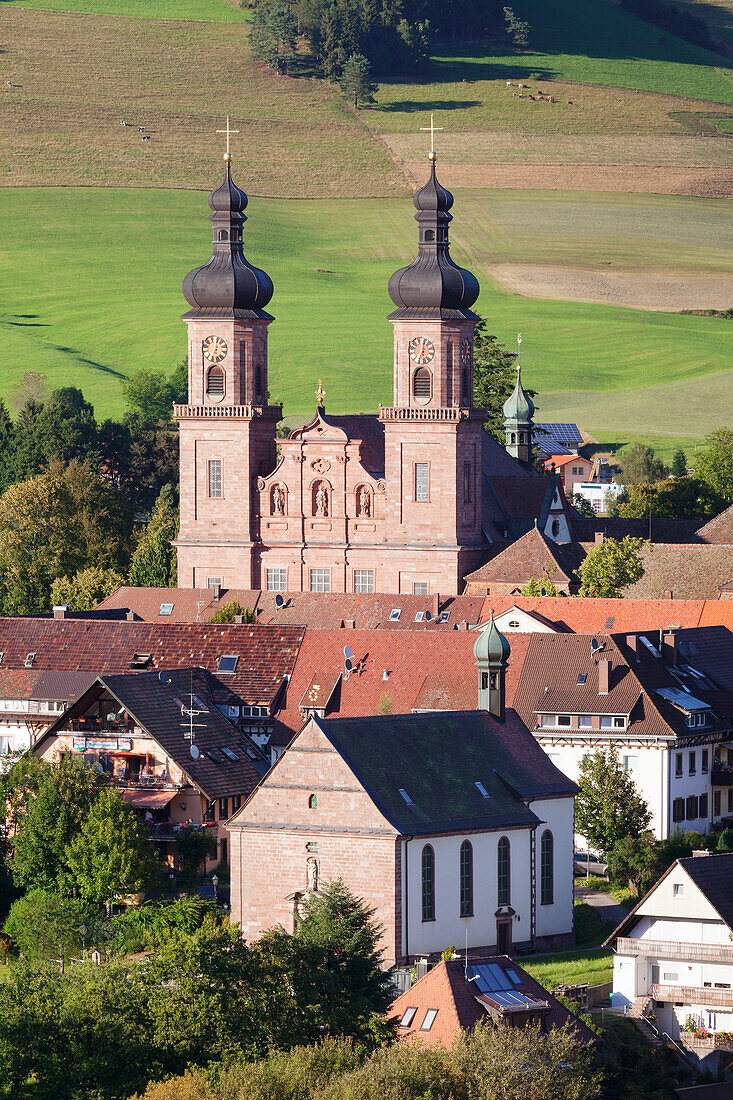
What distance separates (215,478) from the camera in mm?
117438

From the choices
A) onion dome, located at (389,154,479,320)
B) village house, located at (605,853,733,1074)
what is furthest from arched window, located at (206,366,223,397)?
village house, located at (605,853,733,1074)

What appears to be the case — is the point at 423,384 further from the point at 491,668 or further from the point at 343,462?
the point at 491,668

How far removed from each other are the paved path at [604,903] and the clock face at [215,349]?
137 feet

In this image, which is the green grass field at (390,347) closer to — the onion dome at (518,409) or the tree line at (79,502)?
the tree line at (79,502)

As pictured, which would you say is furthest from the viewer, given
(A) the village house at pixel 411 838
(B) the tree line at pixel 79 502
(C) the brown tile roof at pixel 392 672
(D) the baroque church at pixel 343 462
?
(B) the tree line at pixel 79 502

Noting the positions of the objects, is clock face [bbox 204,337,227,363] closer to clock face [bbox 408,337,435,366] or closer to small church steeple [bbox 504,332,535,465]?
clock face [bbox 408,337,435,366]

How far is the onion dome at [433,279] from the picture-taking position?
373 ft

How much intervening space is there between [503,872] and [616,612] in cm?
2713

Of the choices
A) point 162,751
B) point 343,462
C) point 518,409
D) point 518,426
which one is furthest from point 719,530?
point 162,751

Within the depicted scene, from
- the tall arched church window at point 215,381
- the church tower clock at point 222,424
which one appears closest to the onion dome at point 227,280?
the church tower clock at point 222,424

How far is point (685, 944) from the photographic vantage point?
70250mm

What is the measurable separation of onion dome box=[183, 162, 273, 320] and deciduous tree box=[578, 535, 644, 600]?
59.3 feet

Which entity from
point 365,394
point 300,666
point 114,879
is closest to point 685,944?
point 114,879

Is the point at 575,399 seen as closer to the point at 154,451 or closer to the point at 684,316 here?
the point at 684,316
